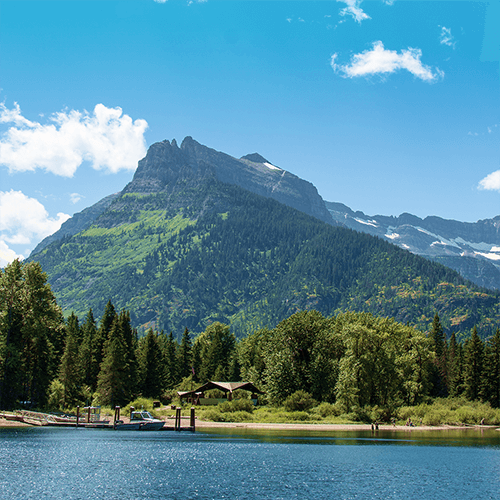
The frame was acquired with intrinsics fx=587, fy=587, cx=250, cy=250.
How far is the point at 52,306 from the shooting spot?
95.4 meters

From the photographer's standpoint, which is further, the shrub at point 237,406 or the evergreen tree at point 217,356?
the evergreen tree at point 217,356

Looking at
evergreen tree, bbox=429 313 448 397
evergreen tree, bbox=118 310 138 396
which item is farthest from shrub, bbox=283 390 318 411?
evergreen tree, bbox=429 313 448 397

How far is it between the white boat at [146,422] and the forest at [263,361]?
33.4 ft

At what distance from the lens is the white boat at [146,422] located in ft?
292

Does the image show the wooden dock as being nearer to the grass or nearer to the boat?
the boat

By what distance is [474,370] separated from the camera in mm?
118625

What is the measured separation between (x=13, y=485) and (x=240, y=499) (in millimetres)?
16195

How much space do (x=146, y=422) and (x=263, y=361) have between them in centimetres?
4321

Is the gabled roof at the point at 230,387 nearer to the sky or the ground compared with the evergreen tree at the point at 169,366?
nearer to the ground

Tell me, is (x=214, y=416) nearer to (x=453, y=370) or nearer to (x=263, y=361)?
(x=263, y=361)

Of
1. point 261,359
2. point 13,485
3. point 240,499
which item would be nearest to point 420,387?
point 261,359

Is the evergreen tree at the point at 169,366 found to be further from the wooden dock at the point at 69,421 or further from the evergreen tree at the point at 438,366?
the evergreen tree at the point at 438,366

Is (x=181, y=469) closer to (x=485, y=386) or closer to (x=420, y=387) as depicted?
(x=420, y=387)

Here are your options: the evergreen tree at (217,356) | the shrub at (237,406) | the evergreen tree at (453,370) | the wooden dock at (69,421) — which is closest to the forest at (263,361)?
the evergreen tree at (453,370)
